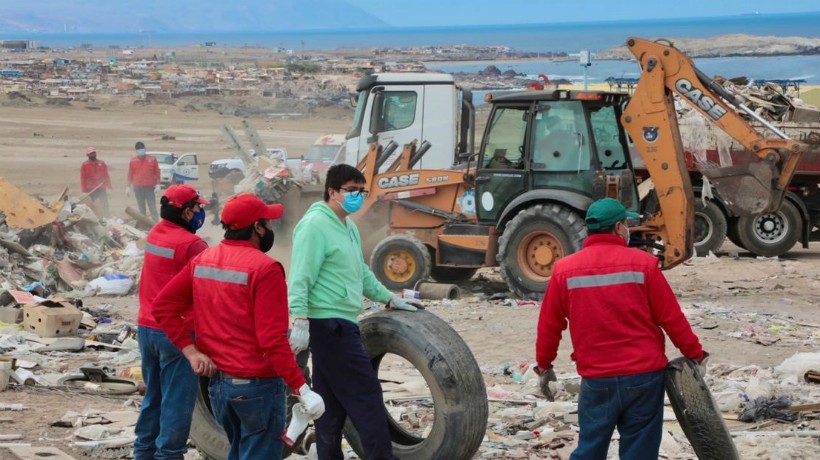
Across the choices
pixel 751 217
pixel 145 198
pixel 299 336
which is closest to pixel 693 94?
pixel 751 217

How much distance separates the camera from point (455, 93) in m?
19.2

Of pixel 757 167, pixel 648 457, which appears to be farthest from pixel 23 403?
pixel 757 167

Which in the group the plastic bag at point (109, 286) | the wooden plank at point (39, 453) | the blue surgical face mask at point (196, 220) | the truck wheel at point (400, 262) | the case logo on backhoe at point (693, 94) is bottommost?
the plastic bag at point (109, 286)

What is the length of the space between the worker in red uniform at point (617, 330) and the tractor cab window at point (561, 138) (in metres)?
8.21

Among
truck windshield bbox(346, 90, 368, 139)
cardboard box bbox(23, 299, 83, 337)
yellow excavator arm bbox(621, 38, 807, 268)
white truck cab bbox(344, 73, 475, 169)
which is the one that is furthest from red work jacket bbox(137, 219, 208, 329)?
truck windshield bbox(346, 90, 368, 139)

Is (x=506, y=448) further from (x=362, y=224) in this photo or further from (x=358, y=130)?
(x=358, y=130)

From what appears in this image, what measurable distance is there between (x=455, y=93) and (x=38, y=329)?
879cm

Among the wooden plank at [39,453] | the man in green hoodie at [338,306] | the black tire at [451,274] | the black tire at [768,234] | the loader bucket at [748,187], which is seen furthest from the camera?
the black tire at [768,234]

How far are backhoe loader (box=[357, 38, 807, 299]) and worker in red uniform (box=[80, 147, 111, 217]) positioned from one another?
8.53 meters

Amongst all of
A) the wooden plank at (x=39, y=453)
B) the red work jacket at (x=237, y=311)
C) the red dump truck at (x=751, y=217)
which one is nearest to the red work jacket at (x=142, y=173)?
the red dump truck at (x=751, y=217)

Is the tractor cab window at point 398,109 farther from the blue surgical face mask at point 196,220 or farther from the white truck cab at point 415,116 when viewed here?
the blue surgical face mask at point 196,220

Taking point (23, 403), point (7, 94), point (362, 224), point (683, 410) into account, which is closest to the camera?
point (683, 410)

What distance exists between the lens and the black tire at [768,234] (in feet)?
59.8

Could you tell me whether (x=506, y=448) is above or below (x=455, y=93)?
below
